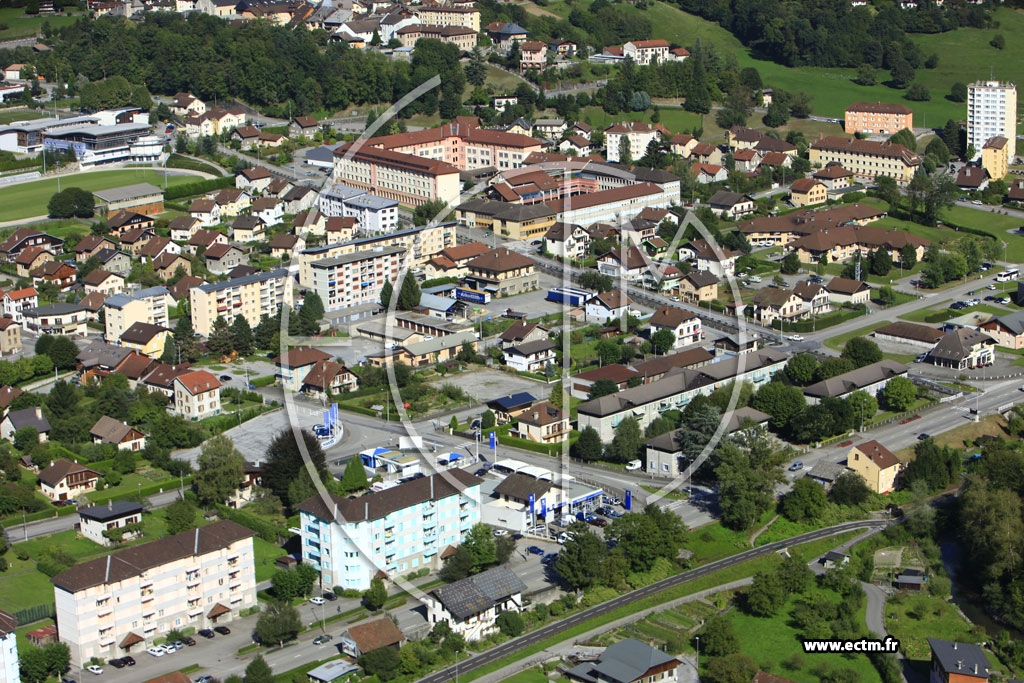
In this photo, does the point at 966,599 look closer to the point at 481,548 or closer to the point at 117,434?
the point at 481,548

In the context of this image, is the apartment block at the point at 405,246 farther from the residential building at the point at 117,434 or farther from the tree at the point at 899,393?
the tree at the point at 899,393

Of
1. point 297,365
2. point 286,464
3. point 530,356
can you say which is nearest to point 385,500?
point 286,464

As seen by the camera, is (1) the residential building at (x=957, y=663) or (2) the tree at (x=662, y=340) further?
(2) the tree at (x=662, y=340)

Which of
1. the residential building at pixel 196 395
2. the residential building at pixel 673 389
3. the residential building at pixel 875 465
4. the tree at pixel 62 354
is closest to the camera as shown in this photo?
the residential building at pixel 875 465

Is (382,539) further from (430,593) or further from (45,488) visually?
(45,488)

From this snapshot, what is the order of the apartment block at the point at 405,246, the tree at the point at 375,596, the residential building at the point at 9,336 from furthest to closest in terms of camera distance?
the apartment block at the point at 405,246 < the residential building at the point at 9,336 < the tree at the point at 375,596

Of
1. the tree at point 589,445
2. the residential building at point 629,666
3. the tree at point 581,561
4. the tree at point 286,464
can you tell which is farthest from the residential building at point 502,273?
the residential building at point 629,666
